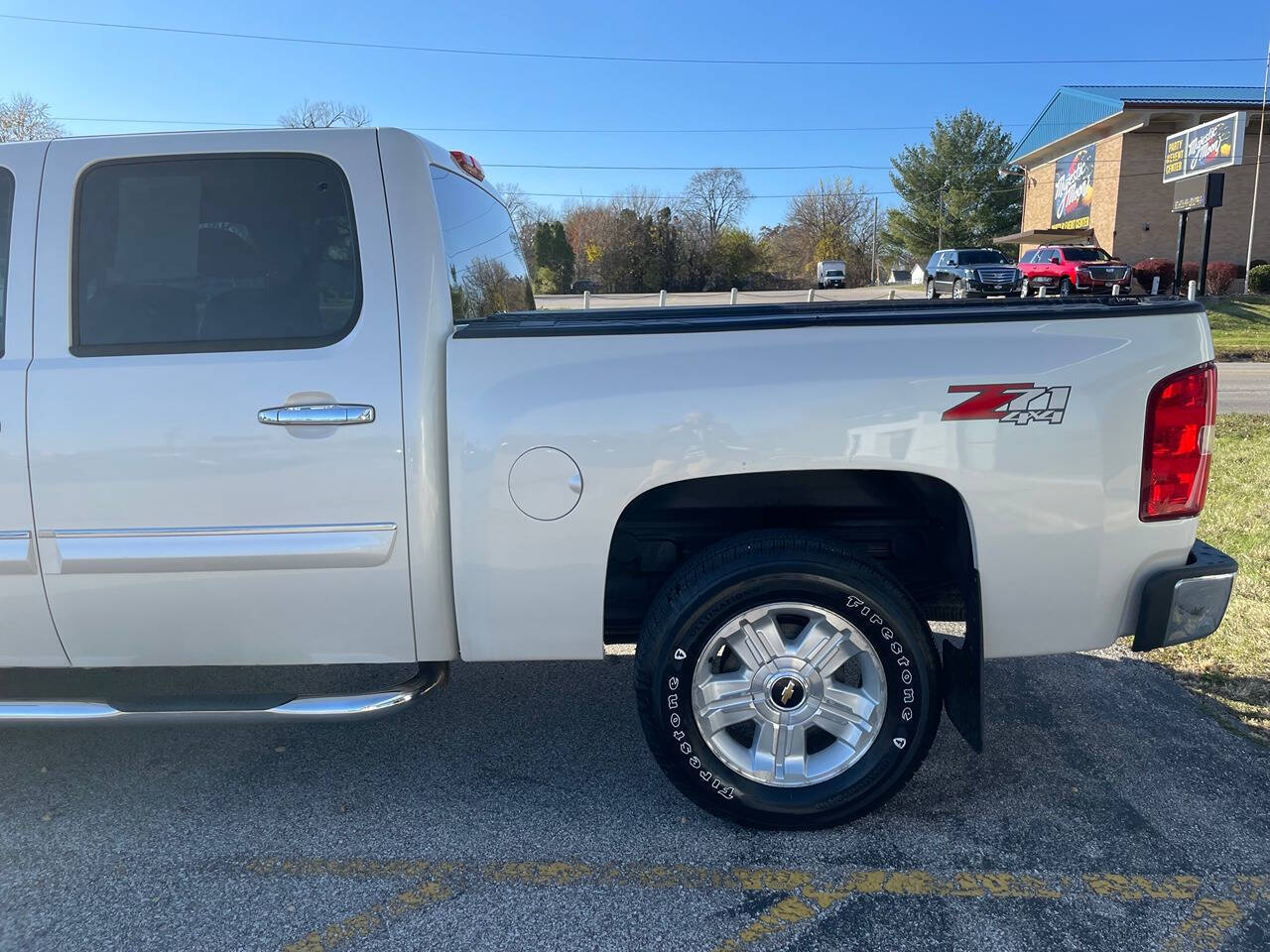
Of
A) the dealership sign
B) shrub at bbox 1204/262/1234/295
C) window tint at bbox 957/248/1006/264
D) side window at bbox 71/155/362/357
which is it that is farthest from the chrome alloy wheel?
window tint at bbox 957/248/1006/264

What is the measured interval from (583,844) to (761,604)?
0.97 metres

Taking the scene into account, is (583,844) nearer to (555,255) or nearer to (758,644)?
(758,644)

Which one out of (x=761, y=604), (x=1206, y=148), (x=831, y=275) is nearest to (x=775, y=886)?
(x=761, y=604)

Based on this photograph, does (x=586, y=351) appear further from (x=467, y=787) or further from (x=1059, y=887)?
(x=1059, y=887)

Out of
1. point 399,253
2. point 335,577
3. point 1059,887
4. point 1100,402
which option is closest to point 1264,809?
point 1059,887

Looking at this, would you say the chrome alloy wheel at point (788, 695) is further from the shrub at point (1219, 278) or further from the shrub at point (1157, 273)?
the shrub at point (1157, 273)

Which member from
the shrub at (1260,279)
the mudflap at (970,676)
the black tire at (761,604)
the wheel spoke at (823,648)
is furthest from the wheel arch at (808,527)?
the shrub at (1260,279)

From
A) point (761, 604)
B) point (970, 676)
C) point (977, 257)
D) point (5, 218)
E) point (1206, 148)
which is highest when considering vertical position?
point (1206, 148)

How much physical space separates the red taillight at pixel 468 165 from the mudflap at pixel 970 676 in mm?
2393

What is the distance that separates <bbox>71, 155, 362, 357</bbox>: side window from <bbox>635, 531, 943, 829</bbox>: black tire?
142cm

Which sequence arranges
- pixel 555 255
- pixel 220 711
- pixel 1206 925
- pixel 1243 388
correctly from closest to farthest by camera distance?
pixel 1206 925, pixel 220 711, pixel 1243 388, pixel 555 255

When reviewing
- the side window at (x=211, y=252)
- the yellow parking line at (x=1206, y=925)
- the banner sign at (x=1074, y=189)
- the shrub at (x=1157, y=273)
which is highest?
the banner sign at (x=1074, y=189)

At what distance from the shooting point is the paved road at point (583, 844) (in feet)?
8.42

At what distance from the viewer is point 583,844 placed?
9.75 feet
